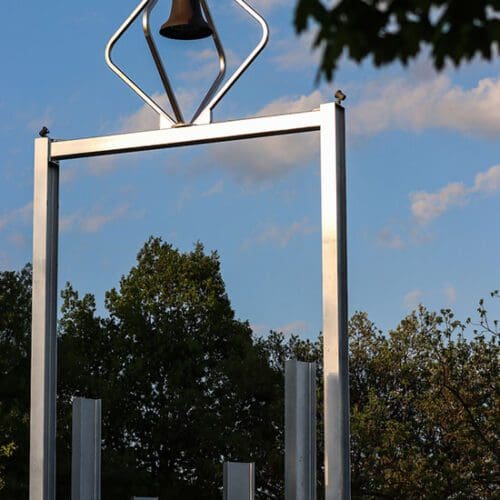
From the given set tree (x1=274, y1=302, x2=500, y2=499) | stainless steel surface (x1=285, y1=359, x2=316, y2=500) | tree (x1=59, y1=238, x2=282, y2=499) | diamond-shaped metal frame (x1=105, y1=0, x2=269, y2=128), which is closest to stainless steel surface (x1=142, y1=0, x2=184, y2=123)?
diamond-shaped metal frame (x1=105, y1=0, x2=269, y2=128)

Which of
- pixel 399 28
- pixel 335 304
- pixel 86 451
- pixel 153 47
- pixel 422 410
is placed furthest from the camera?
pixel 422 410

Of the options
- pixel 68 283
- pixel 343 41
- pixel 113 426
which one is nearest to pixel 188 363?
pixel 113 426

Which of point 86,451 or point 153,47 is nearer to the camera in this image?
point 86,451

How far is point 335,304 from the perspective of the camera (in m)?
5.98

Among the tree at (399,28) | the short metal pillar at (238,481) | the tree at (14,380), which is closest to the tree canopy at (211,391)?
the tree at (14,380)

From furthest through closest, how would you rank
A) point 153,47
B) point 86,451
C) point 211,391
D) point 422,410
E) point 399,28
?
point 211,391 < point 422,410 < point 153,47 < point 86,451 < point 399,28

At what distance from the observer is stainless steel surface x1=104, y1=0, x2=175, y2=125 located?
6660 millimetres

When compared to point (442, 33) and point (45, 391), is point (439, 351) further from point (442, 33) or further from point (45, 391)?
point (442, 33)

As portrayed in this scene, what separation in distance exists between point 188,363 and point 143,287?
2.81 meters

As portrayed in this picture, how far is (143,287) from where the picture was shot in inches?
1081

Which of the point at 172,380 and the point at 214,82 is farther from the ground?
the point at 214,82

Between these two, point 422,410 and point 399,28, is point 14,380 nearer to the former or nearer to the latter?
point 422,410

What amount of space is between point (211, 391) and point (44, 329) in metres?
18.8

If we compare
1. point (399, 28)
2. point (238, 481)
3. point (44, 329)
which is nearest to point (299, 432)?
point (238, 481)
